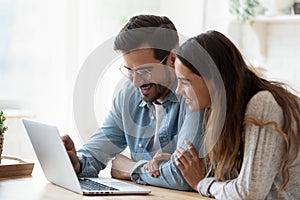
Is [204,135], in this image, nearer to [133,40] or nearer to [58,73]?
[133,40]

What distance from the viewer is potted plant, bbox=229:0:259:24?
390 cm

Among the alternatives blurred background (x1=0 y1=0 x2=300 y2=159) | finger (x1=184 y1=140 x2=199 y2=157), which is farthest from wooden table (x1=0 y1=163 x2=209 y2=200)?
blurred background (x1=0 y1=0 x2=300 y2=159)

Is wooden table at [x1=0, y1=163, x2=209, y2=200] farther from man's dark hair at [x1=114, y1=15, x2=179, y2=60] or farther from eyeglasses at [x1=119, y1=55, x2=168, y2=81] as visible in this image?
man's dark hair at [x1=114, y1=15, x2=179, y2=60]

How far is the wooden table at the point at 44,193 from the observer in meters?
1.73

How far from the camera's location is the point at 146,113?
7.02 ft

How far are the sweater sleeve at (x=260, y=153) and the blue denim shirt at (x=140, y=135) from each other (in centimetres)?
28

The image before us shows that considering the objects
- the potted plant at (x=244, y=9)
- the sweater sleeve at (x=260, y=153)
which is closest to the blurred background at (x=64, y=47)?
the potted plant at (x=244, y=9)

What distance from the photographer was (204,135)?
1.80 meters

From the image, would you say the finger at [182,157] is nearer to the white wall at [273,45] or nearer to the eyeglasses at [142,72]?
the eyeglasses at [142,72]

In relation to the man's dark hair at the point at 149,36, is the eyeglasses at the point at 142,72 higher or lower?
lower

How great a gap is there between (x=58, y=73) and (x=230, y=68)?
2.19m

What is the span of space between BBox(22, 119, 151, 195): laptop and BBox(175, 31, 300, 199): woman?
11.4 inches

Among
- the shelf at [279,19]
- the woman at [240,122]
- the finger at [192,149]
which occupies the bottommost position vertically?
the finger at [192,149]

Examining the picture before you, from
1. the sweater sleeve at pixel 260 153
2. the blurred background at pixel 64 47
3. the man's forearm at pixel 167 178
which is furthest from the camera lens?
the blurred background at pixel 64 47
